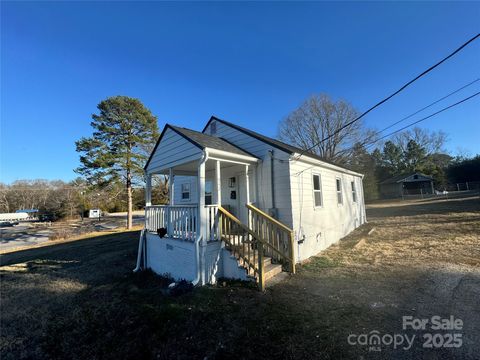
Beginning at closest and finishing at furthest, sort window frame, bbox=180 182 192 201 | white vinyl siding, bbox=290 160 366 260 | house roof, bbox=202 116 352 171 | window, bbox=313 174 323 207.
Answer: white vinyl siding, bbox=290 160 366 260 < house roof, bbox=202 116 352 171 < window, bbox=313 174 323 207 < window frame, bbox=180 182 192 201

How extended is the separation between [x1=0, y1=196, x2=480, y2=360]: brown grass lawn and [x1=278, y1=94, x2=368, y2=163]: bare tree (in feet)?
69.7

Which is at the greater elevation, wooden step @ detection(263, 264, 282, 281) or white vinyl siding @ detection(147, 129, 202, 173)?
white vinyl siding @ detection(147, 129, 202, 173)

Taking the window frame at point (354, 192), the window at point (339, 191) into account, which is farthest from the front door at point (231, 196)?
the window frame at point (354, 192)

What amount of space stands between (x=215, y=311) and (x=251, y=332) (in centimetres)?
100

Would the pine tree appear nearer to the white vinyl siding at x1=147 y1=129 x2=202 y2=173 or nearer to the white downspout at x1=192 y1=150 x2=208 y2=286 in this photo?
the white vinyl siding at x1=147 y1=129 x2=202 y2=173

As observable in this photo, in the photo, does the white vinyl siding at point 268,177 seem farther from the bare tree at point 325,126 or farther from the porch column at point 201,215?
the bare tree at point 325,126

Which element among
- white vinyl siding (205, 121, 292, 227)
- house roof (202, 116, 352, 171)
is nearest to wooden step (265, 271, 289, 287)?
white vinyl siding (205, 121, 292, 227)

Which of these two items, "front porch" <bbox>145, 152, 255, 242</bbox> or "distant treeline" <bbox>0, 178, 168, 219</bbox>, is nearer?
"front porch" <bbox>145, 152, 255, 242</bbox>

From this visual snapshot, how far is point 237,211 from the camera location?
27.0ft

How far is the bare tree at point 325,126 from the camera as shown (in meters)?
26.1

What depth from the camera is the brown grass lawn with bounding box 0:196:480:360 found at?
3.08 metres

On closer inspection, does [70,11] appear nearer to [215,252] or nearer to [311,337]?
[215,252]

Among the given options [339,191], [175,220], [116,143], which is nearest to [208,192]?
[175,220]

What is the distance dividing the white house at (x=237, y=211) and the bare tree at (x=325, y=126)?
1832cm
